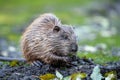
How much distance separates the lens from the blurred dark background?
19328 millimetres

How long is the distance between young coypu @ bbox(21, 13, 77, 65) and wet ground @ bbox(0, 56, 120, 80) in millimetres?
180

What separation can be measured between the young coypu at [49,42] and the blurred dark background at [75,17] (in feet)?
15.3

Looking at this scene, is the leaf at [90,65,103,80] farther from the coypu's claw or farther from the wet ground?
the coypu's claw

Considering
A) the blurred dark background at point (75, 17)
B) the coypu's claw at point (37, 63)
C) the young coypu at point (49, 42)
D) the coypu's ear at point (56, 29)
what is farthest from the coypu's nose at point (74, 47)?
the blurred dark background at point (75, 17)

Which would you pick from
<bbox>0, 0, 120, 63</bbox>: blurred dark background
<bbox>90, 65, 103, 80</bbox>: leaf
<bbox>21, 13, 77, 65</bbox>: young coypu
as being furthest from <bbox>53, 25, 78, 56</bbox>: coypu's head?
<bbox>0, 0, 120, 63</bbox>: blurred dark background

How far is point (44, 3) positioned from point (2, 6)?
2.19 m

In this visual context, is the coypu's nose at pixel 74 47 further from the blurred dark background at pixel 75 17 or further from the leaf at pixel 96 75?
the blurred dark background at pixel 75 17

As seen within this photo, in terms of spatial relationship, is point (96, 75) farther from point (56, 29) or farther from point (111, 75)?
point (56, 29)

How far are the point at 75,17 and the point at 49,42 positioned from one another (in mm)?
16265

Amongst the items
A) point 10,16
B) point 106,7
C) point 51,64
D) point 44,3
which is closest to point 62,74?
point 51,64

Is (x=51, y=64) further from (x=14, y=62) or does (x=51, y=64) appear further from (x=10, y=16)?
(x=10, y=16)

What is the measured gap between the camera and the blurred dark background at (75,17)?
1933 cm

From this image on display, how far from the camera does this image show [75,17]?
84.9 feet

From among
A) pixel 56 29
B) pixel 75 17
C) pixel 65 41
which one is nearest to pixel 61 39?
pixel 65 41
